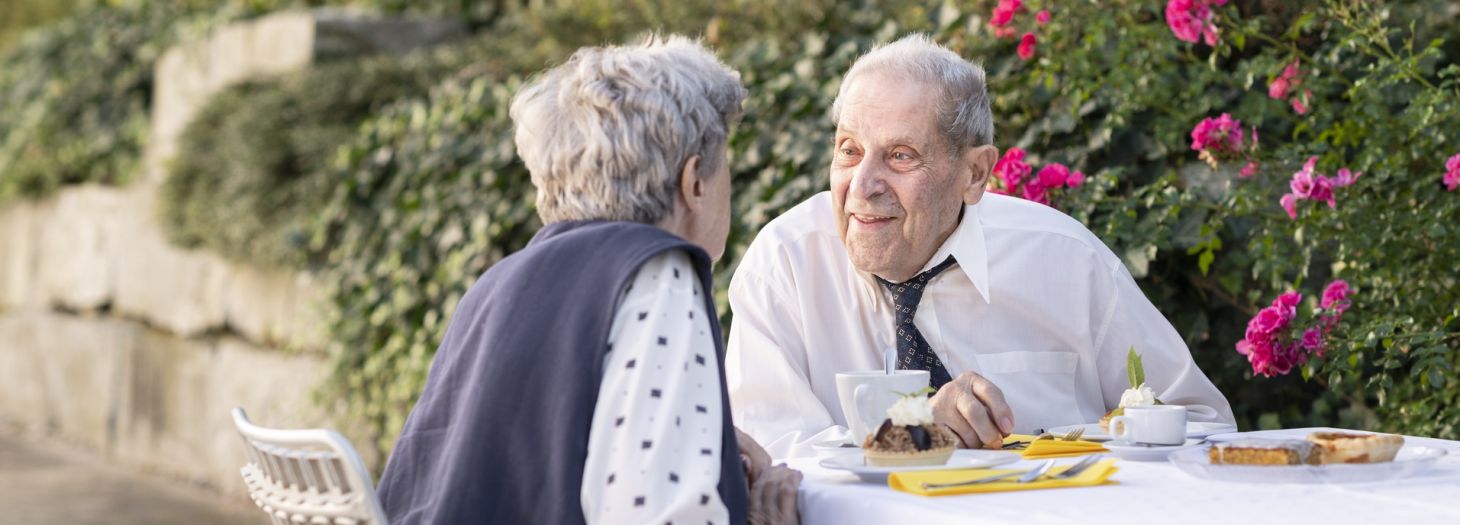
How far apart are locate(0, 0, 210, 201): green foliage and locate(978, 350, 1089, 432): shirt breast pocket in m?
6.83

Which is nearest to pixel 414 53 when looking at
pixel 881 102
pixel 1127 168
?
pixel 1127 168

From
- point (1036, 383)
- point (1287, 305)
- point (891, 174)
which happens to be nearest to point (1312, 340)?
point (1287, 305)

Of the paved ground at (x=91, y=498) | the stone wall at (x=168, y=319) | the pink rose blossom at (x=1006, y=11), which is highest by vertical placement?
the pink rose blossom at (x=1006, y=11)

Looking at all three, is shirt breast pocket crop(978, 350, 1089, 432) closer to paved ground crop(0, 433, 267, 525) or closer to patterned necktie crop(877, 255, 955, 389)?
patterned necktie crop(877, 255, 955, 389)

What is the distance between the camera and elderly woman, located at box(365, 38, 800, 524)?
6.04 feet

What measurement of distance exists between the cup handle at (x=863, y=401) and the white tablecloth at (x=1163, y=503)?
0.58 feet

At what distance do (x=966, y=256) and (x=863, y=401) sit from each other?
671 mm

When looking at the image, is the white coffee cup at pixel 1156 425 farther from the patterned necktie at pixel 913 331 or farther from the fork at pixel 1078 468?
the patterned necktie at pixel 913 331

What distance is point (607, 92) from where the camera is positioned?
78.2 inches

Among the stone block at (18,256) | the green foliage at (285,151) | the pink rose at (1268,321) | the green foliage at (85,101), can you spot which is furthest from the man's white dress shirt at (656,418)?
the stone block at (18,256)

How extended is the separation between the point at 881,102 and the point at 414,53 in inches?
198

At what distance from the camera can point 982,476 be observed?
194cm

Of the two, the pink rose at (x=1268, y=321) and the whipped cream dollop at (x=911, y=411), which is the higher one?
the pink rose at (x=1268, y=321)

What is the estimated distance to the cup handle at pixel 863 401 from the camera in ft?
7.08
